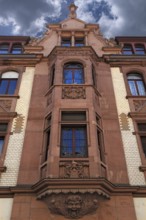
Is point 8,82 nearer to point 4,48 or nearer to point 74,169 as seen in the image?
point 4,48

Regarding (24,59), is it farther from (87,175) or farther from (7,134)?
(87,175)

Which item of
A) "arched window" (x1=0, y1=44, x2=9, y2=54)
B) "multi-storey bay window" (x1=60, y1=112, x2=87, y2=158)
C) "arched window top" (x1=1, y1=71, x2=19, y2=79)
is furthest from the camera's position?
"arched window" (x1=0, y1=44, x2=9, y2=54)

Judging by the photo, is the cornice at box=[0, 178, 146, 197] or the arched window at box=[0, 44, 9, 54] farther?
the arched window at box=[0, 44, 9, 54]

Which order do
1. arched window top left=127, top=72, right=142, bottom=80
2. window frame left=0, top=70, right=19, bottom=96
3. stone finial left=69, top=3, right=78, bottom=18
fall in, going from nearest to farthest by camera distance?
window frame left=0, top=70, right=19, bottom=96 < arched window top left=127, top=72, right=142, bottom=80 < stone finial left=69, top=3, right=78, bottom=18

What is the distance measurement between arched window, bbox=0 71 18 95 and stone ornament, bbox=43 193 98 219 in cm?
813

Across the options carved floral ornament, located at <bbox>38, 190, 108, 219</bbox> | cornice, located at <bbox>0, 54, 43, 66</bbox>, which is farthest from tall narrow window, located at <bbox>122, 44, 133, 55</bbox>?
carved floral ornament, located at <bbox>38, 190, 108, 219</bbox>

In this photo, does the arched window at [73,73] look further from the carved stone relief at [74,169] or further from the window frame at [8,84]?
the carved stone relief at [74,169]

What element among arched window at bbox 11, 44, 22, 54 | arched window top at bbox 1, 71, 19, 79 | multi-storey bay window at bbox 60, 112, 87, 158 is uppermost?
arched window at bbox 11, 44, 22, 54

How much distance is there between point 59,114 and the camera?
525 inches

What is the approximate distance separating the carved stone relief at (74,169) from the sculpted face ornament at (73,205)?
0.91 meters

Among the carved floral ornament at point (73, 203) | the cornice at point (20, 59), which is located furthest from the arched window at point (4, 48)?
the carved floral ornament at point (73, 203)

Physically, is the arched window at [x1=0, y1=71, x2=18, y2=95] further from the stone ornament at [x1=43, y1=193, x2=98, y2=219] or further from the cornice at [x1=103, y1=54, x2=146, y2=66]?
the stone ornament at [x1=43, y1=193, x2=98, y2=219]

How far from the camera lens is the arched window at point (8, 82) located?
16.3 m

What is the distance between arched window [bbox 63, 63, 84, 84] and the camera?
51.2 feet
